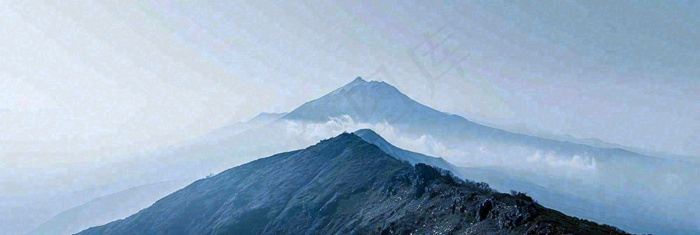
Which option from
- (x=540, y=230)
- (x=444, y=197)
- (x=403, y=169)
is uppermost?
(x=403, y=169)

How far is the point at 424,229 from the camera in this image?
123 meters

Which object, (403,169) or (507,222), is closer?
(507,222)

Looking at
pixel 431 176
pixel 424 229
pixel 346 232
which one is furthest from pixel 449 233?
pixel 346 232

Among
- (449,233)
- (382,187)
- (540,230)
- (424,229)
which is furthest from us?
(382,187)

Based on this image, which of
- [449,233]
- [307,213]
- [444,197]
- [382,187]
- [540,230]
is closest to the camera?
[540,230]

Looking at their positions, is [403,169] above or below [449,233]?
above

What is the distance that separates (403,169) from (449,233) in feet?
238

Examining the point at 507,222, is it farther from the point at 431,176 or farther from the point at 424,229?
the point at 431,176

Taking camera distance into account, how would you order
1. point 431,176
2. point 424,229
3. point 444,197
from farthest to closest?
point 431,176 < point 444,197 < point 424,229

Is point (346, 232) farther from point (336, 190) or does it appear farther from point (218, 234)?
point (218, 234)

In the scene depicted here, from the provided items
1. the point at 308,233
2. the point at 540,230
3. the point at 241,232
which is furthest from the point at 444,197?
the point at 241,232

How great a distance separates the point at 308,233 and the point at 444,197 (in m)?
63.1

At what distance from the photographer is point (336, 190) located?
199m

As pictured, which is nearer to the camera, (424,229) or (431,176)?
(424,229)
